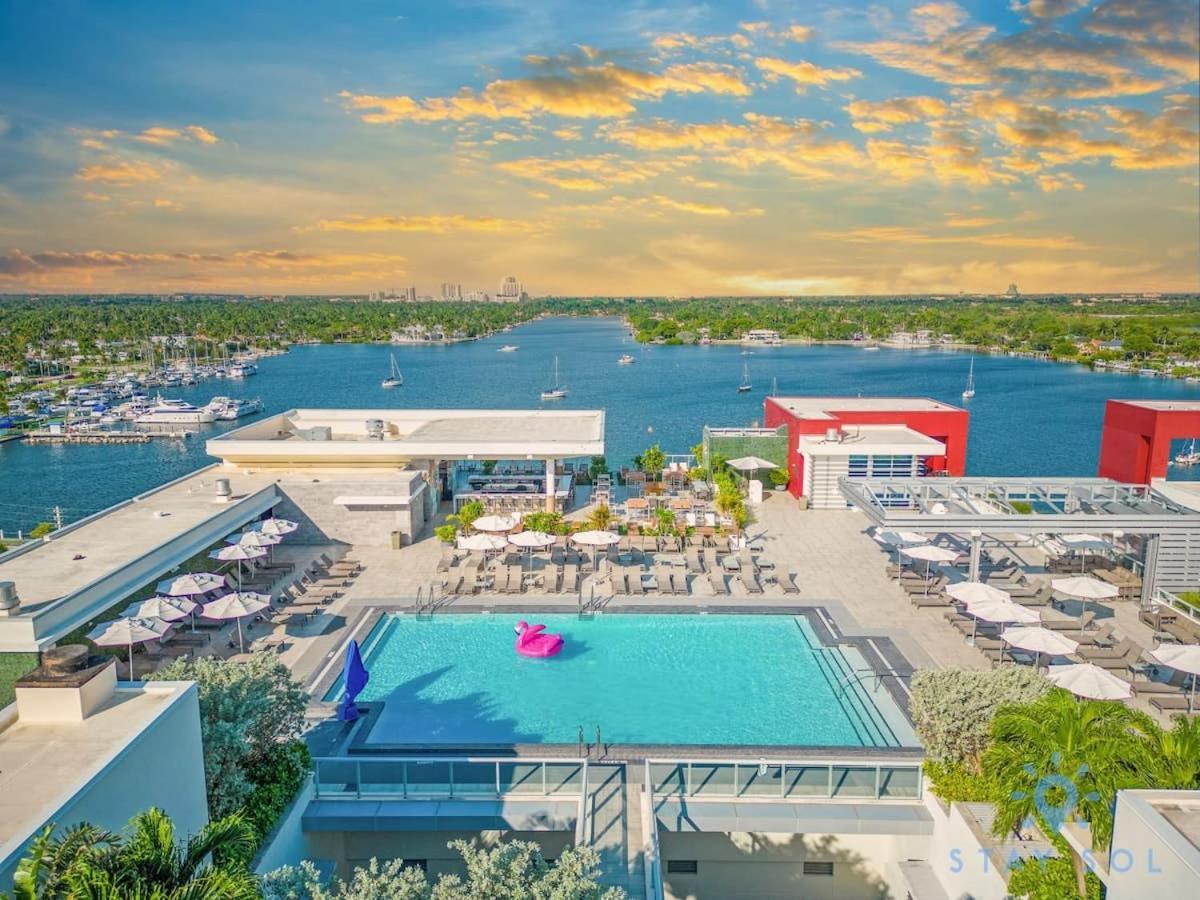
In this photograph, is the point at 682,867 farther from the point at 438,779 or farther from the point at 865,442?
the point at 865,442

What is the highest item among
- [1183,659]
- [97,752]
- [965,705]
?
[97,752]

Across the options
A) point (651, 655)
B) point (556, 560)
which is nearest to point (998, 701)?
point (651, 655)

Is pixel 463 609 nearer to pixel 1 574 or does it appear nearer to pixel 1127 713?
pixel 1 574

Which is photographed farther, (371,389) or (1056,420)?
(371,389)

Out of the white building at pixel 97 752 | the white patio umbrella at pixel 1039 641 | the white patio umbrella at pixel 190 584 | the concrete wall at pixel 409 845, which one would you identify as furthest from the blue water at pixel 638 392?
the white building at pixel 97 752

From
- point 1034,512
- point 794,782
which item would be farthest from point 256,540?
point 1034,512

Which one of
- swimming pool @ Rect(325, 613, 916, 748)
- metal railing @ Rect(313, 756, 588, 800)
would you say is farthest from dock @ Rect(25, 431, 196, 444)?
metal railing @ Rect(313, 756, 588, 800)

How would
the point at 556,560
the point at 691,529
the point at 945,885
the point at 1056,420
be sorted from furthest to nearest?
the point at 1056,420 → the point at 691,529 → the point at 556,560 → the point at 945,885
